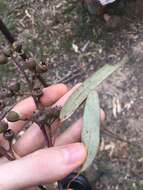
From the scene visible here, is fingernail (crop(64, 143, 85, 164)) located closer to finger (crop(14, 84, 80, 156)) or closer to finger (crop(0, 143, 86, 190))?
finger (crop(0, 143, 86, 190))

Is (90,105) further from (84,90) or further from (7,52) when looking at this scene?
(7,52)

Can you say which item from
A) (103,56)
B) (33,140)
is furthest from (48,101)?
(103,56)

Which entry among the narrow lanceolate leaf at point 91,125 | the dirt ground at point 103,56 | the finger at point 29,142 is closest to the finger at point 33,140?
the finger at point 29,142

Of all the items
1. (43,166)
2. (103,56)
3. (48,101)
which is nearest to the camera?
(43,166)

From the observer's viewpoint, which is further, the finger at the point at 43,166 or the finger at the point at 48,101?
the finger at the point at 48,101

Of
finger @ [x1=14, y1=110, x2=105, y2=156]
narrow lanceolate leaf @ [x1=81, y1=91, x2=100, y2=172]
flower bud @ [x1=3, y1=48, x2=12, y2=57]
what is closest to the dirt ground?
finger @ [x1=14, y1=110, x2=105, y2=156]

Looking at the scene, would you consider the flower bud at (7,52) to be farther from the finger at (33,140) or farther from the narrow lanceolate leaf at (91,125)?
the finger at (33,140)
